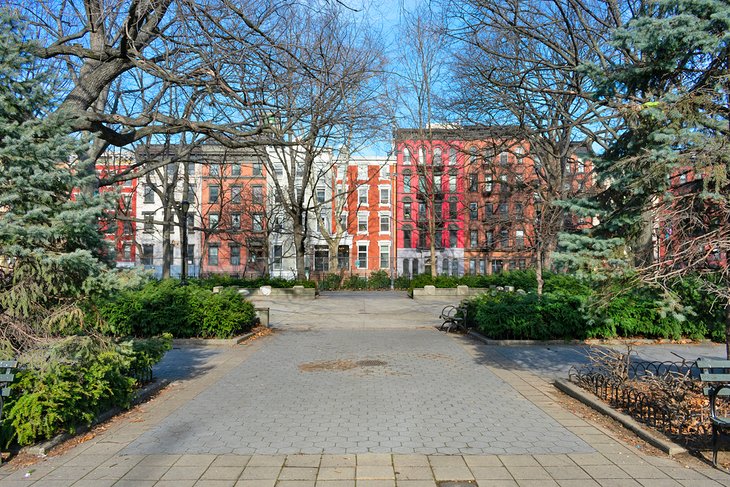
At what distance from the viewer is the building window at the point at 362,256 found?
173 ft

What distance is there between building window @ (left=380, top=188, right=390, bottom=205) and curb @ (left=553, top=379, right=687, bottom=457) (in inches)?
1802

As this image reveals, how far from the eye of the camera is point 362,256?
52969mm

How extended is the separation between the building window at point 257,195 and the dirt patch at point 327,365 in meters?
35.5

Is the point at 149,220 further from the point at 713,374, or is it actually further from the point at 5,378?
the point at 713,374

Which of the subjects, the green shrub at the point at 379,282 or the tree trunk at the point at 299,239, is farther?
the green shrub at the point at 379,282

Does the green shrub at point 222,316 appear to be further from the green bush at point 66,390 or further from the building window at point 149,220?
the building window at point 149,220

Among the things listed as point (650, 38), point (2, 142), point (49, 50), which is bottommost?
point (2, 142)

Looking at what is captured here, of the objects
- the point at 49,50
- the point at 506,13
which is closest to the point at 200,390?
the point at 49,50

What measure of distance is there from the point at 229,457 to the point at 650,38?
600cm

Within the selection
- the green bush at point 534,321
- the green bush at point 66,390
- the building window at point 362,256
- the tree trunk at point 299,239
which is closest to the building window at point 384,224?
the building window at point 362,256

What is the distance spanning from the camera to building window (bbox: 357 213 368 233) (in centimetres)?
5281

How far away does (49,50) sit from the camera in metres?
7.73

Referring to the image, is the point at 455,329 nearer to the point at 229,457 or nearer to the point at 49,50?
the point at 229,457

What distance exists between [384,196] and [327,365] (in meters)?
44.4
